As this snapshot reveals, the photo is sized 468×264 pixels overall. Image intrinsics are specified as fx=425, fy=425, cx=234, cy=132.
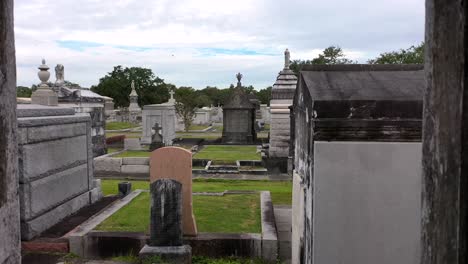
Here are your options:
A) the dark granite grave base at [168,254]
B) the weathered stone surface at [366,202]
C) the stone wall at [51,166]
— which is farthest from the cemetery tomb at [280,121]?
the weathered stone surface at [366,202]

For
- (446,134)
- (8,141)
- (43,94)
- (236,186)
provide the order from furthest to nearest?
(43,94)
(236,186)
(8,141)
(446,134)

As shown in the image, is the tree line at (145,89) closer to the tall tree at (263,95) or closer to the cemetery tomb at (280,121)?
the tall tree at (263,95)

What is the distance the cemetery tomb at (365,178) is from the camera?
335 cm

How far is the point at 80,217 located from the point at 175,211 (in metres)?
2.73

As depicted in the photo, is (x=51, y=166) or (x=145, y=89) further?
(x=145, y=89)

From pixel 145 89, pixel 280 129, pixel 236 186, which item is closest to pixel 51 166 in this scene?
pixel 236 186

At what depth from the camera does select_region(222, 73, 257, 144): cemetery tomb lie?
23891 millimetres

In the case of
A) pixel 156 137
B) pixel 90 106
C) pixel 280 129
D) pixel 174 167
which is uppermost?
pixel 90 106

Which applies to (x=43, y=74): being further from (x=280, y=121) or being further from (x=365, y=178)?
(x=365, y=178)

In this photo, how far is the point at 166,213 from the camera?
6.16m

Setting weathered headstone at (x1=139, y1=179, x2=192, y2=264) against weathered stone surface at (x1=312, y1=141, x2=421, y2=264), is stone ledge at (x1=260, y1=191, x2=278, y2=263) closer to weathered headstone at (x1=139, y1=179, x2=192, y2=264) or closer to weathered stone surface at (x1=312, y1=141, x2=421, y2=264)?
weathered headstone at (x1=139, y1=179, x2=192, y2=264)

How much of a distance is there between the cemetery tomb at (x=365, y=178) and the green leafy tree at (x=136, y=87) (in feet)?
221

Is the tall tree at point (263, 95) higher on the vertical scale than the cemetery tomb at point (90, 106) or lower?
higher

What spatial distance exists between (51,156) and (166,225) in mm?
2864
